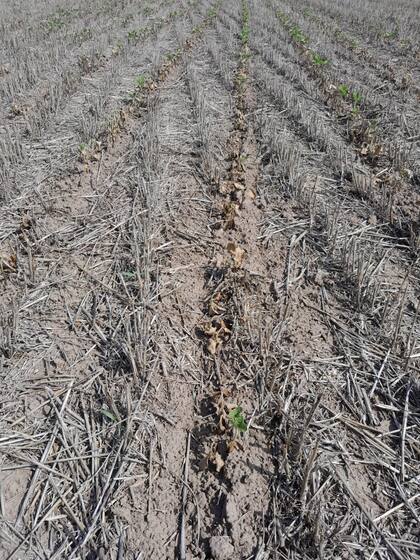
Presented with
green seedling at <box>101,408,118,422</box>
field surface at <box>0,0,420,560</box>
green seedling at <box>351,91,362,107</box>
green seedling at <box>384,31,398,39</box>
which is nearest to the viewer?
field surface at <box>0,0,420,560</box>

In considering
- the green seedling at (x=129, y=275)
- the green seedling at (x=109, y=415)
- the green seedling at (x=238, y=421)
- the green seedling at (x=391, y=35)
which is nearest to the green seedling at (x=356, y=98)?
the green seedling at (x=129, y=275)

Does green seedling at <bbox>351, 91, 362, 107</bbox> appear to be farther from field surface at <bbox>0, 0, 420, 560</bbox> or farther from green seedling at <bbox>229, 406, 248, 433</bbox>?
green seedling at <bbox>229, 406, 248, 433</bbox>

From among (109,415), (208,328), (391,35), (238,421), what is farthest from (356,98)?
(391,35)

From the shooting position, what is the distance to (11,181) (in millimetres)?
4137

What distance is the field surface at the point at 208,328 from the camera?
72.9 inches

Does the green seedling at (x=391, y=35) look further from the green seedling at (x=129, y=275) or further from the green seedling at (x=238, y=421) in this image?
the green seedling at (x=238, y=421)

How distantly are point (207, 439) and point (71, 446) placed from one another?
2.24 ft

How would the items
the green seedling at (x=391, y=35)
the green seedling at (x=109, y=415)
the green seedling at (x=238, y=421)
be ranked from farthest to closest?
the green seedling at (x=391, y=35) < the green seedling at (x=109, y=415) < the green seedling at (x=238, y=421)

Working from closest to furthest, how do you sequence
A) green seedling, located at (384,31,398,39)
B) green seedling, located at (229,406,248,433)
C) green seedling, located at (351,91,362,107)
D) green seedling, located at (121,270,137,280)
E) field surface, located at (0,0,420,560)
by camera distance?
field surface, located at (0,0,420,560), green seedling, located at (229,406,248,433), green seedling, located at (121,270,137,280), green seedling, located at (351,91,362,107), green seedling, located at (384,31,398,39)

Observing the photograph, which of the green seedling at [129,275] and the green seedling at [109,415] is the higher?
the green seedling at [129,275]

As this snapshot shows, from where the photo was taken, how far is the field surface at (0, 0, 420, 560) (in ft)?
6.07

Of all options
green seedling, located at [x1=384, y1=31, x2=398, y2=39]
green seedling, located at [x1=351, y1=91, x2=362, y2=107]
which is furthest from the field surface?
green seedling, located at [x1=384, y1=31, x2=398, y2=39]

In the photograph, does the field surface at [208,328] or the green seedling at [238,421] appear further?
the green seedling at [238,421]

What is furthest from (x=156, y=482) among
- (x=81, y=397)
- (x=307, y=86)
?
(x=307, y=86)
